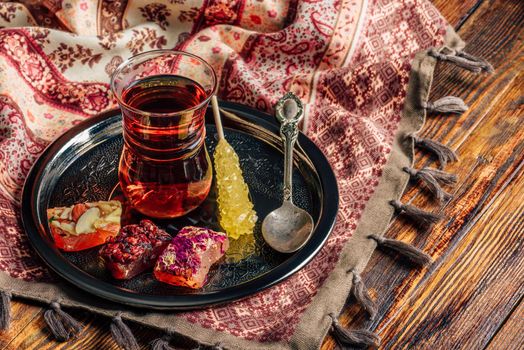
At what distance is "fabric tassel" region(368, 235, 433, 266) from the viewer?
1289 mm

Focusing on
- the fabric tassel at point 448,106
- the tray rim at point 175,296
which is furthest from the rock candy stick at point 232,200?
the fabric tassel at point 448,106

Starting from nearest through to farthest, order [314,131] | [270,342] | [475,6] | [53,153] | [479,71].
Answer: [270,342], [53,153], [314,131], [479,71], [475,6]

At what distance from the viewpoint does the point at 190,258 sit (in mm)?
1184

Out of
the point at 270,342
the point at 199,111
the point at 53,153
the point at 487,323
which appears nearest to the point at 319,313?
the point at 270,342

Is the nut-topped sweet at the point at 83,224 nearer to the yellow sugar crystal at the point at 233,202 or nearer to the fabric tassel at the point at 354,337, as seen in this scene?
the yellow sugar crystal at the point at 233,202

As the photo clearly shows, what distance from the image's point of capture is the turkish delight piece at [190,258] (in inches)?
46.3

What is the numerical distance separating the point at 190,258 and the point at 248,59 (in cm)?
64

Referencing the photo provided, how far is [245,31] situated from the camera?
5.57ft

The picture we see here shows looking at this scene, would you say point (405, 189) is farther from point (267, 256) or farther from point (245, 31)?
point (245, 31)

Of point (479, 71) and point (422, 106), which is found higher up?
point (479, 71)

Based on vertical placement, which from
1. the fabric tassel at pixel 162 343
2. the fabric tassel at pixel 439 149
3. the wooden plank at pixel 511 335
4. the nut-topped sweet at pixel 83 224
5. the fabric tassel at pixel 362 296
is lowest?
the fabric tassel at pixel 162 343

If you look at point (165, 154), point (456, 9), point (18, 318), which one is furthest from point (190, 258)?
point (456, 9)

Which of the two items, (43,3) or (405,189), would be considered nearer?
(405,189)

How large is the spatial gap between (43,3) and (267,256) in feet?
2.74
